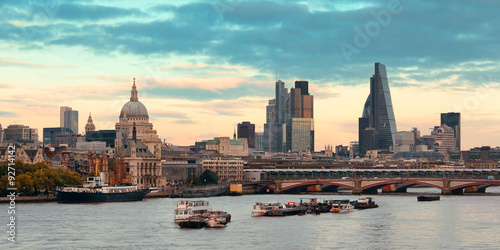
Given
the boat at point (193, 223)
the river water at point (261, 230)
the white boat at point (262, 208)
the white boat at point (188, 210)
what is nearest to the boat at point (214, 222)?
the boat at point (193, 223)

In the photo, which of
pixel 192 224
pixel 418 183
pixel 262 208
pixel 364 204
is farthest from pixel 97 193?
pixel 418 183

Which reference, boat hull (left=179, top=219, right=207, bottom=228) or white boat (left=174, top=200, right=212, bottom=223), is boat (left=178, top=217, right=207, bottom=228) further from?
white boat (left=174, top=200, right=212, bottom=223)

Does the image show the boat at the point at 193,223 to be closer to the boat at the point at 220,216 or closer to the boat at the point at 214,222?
the boat at the point at 214,222

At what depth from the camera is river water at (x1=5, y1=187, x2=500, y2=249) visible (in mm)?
86250

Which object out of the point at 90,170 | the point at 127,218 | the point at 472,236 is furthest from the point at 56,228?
the point at 90,170

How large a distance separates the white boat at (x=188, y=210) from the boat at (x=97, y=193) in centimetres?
3615

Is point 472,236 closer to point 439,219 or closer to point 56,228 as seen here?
point 439,219

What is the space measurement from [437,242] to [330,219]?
28792 millimetres

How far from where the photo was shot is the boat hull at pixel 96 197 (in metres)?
145

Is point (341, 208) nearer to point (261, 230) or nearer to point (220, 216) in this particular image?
point (220, 216)

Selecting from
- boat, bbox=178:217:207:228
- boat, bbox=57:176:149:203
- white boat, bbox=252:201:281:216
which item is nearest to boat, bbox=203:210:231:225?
boat, bbox=178:217:207:228

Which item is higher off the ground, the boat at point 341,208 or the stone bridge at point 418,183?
the stone bridge at point 418,183

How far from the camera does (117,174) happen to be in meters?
193

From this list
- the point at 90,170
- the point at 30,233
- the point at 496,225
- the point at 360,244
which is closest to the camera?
the point at 360,244
